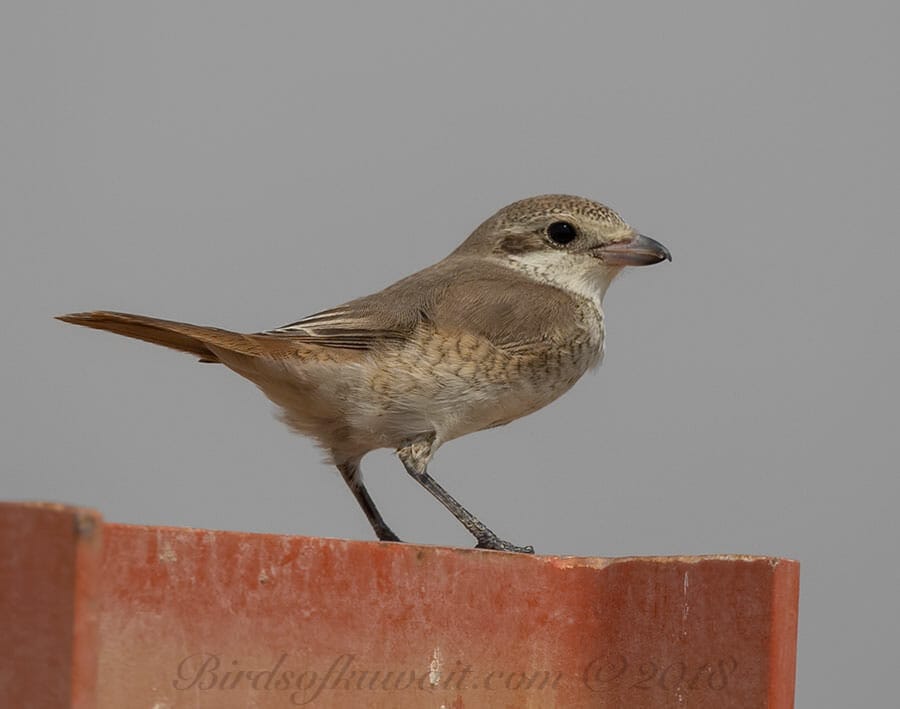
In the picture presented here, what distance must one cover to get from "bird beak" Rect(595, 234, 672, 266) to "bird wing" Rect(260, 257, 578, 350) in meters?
0.31

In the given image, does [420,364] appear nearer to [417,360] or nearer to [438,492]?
[417,360]

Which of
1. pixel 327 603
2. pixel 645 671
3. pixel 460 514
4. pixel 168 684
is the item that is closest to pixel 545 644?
pixel 645 671

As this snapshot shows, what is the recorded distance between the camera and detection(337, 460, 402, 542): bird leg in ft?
16.5

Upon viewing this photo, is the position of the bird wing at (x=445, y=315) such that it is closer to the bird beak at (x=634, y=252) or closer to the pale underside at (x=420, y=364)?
the pale underside at (x=420, y=364)

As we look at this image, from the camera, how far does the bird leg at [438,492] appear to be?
15.2 feet

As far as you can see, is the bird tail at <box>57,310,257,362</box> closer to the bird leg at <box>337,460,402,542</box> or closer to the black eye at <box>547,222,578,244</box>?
the bird leg at <box>337,460,402,542</box>

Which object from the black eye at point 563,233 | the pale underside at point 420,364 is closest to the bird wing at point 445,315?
the pale underside at point 420,364

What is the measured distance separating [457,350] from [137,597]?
191cm

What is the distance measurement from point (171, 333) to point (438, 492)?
1.10m

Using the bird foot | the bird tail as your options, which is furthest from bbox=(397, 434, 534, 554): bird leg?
the bird tail

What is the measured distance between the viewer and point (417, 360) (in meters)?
4.45

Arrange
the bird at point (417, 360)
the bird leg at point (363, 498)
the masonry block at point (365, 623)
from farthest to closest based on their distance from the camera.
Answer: the bird leg at point (363, 498)
the bird at point (417, 360)
the masonry block at point (365, 623)

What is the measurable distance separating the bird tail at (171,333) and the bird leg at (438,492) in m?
0.62

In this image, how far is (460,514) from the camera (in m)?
4.79
